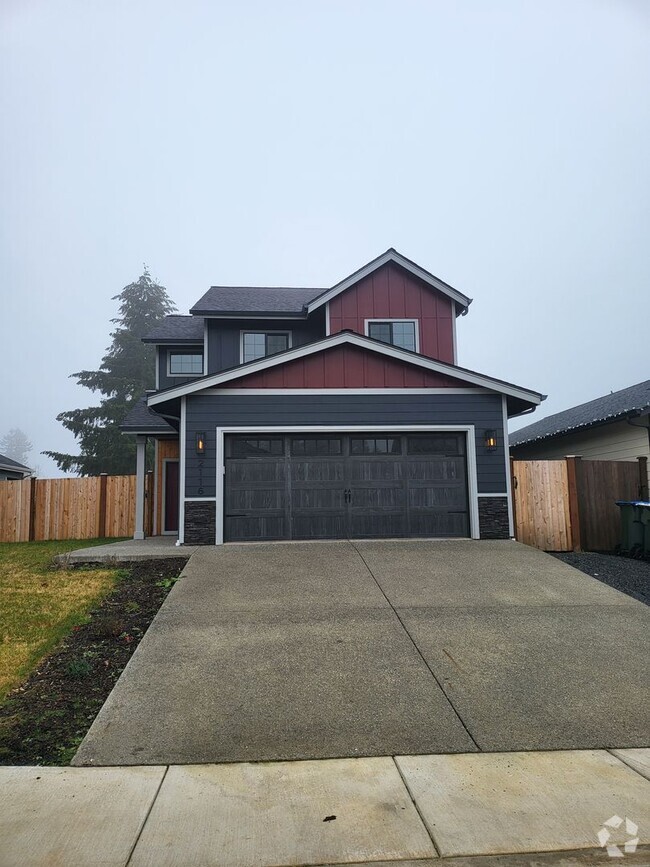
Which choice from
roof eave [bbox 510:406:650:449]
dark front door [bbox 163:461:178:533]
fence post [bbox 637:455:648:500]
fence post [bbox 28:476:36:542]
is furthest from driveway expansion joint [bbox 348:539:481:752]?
fence post [bbox 28:476:36:542]

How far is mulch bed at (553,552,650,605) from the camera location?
7.56 meters

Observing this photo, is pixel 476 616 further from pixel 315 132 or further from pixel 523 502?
pixel 315 132

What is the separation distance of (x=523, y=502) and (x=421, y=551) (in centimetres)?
303

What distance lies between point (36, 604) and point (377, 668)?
449 cm

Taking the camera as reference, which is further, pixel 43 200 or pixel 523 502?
pixel 43 200

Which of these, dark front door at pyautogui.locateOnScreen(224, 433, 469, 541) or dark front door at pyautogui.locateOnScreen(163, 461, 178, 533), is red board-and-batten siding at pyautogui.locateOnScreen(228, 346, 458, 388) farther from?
dark front door at pyautogui.locateOnScreen(163, 461, 178, 533)

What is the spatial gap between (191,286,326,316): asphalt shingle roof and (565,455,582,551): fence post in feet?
23.8

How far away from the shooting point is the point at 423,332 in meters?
13.4

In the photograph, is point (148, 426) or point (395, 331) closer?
point (395, 331)

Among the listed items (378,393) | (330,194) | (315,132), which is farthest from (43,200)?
(378,393)

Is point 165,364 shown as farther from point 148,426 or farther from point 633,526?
point 633,526

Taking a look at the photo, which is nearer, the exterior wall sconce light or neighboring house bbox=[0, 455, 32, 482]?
the exterior wall sconce light

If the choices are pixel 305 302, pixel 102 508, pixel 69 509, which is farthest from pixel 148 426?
pixel 305 302

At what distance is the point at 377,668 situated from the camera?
187 inches
